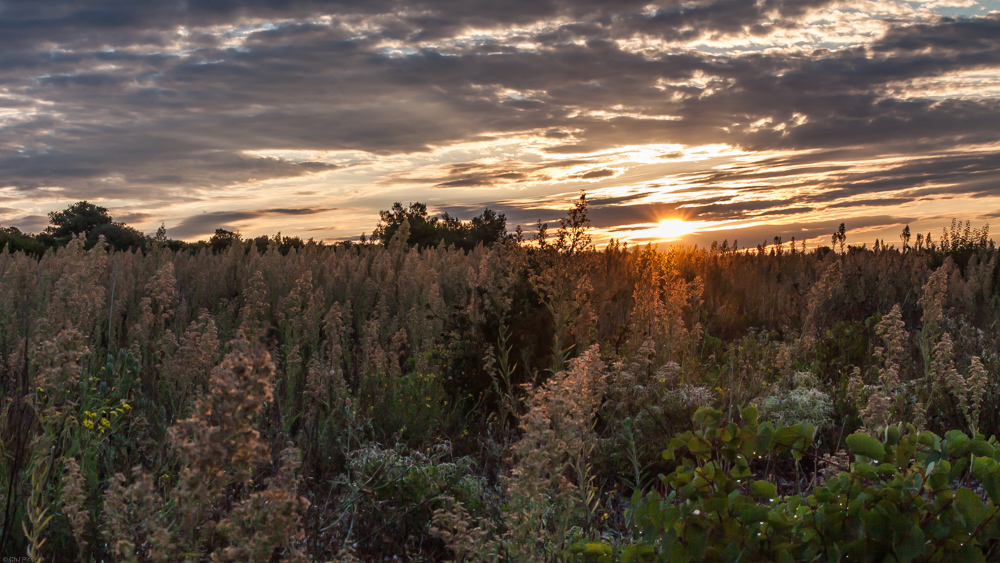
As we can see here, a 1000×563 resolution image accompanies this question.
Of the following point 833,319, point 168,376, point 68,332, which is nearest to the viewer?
point 68,332

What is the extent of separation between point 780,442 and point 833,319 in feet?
26.2

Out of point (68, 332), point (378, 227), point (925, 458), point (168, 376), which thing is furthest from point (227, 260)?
point (378, 227)

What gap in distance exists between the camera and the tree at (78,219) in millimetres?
29516

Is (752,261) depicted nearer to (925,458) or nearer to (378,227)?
(925,458)

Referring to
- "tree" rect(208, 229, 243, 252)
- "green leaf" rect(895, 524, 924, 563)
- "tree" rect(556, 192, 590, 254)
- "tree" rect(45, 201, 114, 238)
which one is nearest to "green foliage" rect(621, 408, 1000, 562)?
"green leaf" rect(895, 524, 924, 563)

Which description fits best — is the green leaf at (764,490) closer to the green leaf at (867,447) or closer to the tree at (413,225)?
the green leaf at (867,447)

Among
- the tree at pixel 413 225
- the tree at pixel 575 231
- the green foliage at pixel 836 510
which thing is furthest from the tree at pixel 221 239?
the green foliage at pixel 836 510

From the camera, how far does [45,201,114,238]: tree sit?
96.8ft

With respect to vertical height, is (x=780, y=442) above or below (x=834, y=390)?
above

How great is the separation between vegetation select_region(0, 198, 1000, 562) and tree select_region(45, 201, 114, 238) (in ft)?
75.6

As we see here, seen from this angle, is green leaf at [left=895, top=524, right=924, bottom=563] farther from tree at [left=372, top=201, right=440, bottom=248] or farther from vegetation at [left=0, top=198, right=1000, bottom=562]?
tree at [left=372, top=201, right=440, bottom=248]

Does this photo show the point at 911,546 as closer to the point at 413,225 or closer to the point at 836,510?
the point at 836,510

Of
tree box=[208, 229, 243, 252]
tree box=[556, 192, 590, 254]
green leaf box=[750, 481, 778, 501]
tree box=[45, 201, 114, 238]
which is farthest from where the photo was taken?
tree box=[45, 201, 114, 238]

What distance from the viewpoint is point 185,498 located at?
1.39 m
